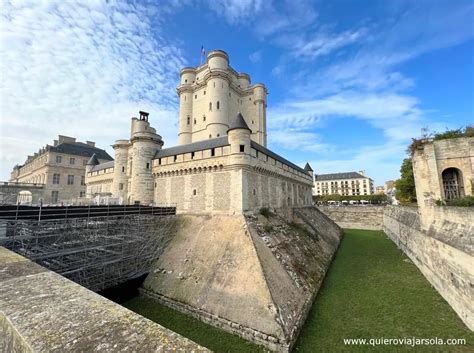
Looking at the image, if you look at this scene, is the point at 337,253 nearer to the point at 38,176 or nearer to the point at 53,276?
the point at 53,276

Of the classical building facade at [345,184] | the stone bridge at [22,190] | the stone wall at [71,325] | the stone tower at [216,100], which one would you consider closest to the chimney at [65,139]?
the stone bridge at [22,190]

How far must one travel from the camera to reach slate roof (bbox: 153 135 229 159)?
18.7 meters

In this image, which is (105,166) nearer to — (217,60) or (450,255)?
→ (217,60)

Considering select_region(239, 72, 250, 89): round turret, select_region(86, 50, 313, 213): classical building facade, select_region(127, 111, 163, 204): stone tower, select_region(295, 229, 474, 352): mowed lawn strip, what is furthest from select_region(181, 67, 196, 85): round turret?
select_region(295, 229, 474, 352): mowed lawn strip

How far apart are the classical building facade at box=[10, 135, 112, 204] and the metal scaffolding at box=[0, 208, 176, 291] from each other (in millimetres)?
24281

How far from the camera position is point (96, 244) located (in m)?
13.9

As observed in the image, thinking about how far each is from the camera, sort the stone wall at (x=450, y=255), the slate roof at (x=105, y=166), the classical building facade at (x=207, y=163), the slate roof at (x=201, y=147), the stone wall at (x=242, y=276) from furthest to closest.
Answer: the slate roof at (x=105, y=166) < the slate roof at (x=201, y=147) < the classical building facade at (x=207, y=163) < the stone wall at (x=242, y=276) < the stone wall at (x=450, y=255)

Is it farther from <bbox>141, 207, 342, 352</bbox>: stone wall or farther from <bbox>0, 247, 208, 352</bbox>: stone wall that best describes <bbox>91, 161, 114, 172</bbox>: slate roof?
<bbox>0, 247, 208, 352</bbox>: stone wall

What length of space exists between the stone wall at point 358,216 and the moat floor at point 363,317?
25413 millimetres

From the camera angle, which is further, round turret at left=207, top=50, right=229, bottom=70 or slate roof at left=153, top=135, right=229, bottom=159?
round turret at left=207, top=50, right=229, bottom=70

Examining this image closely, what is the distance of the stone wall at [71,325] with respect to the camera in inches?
72.9

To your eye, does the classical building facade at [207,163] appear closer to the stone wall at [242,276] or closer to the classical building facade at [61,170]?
the stone wall at [242,276]

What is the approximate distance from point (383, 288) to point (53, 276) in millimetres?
16111

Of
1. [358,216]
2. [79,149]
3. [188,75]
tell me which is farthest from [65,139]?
[358,216]
